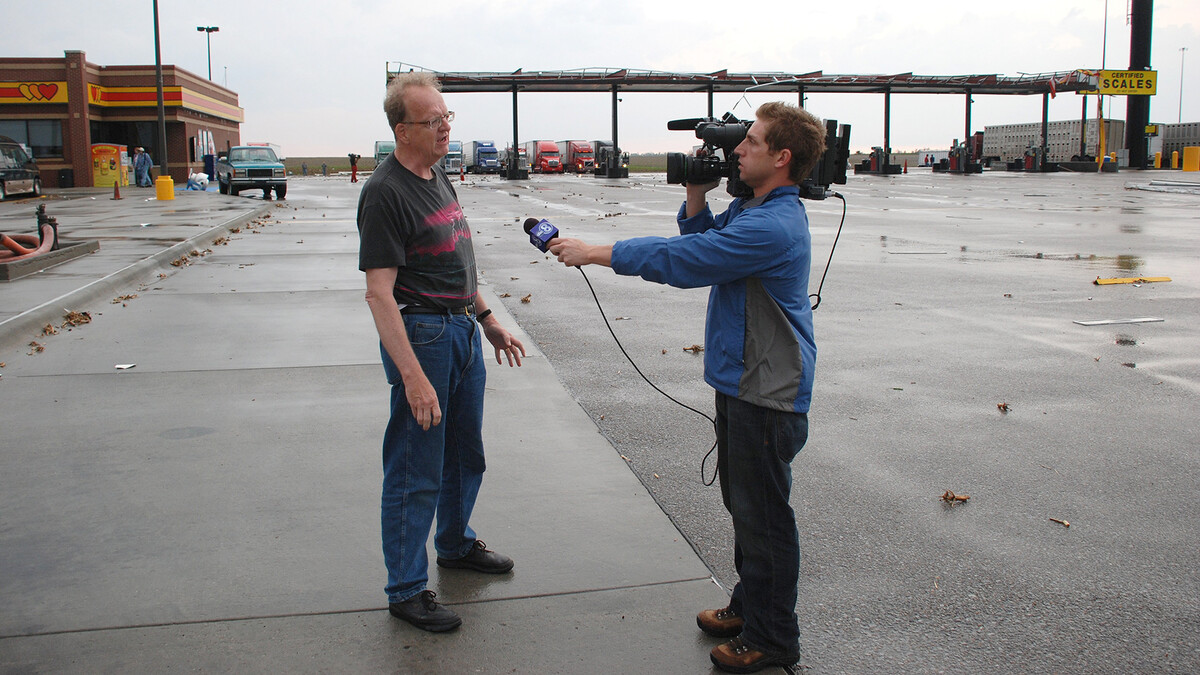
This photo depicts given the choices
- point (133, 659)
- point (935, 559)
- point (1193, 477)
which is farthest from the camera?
point (1193, 477)

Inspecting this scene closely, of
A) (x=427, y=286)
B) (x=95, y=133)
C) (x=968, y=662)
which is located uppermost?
(x=95, y=133)

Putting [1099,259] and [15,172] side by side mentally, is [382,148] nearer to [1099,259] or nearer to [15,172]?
[15,172]

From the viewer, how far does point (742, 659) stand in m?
3.04

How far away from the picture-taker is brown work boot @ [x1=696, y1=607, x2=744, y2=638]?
3.24 meters

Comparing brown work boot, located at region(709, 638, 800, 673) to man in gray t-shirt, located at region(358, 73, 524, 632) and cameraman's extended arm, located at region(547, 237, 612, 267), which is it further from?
cameraman's extended arm, located at region(547, 237, 612, 267)

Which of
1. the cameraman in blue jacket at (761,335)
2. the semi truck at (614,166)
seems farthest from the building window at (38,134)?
the cameraman in blue jacket at (761,335)

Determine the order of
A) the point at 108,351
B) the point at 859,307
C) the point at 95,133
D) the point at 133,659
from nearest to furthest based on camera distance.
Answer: the point at 133,659 < the point at 108,351 < the point at 859,307 < the point at 95,133

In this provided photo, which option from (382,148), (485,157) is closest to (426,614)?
(382,148)

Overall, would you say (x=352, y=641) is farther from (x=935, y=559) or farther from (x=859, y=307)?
(x=859, y=307)

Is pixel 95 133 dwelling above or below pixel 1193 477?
above

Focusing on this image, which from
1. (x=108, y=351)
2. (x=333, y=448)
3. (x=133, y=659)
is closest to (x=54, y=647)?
(x=133, y=659)

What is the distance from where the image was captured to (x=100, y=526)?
4.12m

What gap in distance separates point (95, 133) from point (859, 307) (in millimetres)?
50273

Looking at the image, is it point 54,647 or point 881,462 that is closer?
point 54,647
